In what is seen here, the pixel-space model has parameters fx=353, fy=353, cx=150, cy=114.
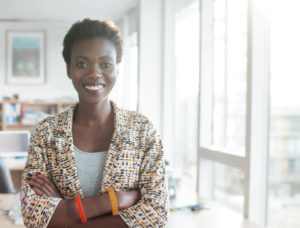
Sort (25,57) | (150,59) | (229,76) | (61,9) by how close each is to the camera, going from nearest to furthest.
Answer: (229,76)
(150,59)
(61,9)
(25,57)

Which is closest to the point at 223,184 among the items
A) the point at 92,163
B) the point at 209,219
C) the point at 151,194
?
the point at 209,219

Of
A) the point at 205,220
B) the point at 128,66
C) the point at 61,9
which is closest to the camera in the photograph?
the point at 205,220

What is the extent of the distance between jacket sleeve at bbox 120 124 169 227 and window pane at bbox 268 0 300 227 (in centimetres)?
93

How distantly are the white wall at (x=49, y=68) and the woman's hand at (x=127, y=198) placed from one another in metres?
3.89

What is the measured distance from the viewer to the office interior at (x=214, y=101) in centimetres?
197

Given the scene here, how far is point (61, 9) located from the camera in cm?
470

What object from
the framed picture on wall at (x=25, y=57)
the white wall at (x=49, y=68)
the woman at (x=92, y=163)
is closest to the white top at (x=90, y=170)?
the woman at (x=92, y=163)

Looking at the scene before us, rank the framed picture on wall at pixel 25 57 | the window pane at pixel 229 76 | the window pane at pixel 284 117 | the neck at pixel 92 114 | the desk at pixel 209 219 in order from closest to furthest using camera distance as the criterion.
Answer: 1. the neck at pixel 92 114
2. the desk at pixel 209 219
3. the window pane at pixel 284 117
4. the window pane at pixel 229 76
5. the framed picture on wall at pixel 25 57

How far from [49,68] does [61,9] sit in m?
0.89

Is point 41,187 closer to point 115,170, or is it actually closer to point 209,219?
point 115,170

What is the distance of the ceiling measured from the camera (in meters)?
4.48

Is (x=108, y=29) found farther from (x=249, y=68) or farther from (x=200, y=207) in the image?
(x=200, y=207)

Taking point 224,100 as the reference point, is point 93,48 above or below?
above

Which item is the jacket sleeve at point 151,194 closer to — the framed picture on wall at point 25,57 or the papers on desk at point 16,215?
the papers on desk at point 16,215
